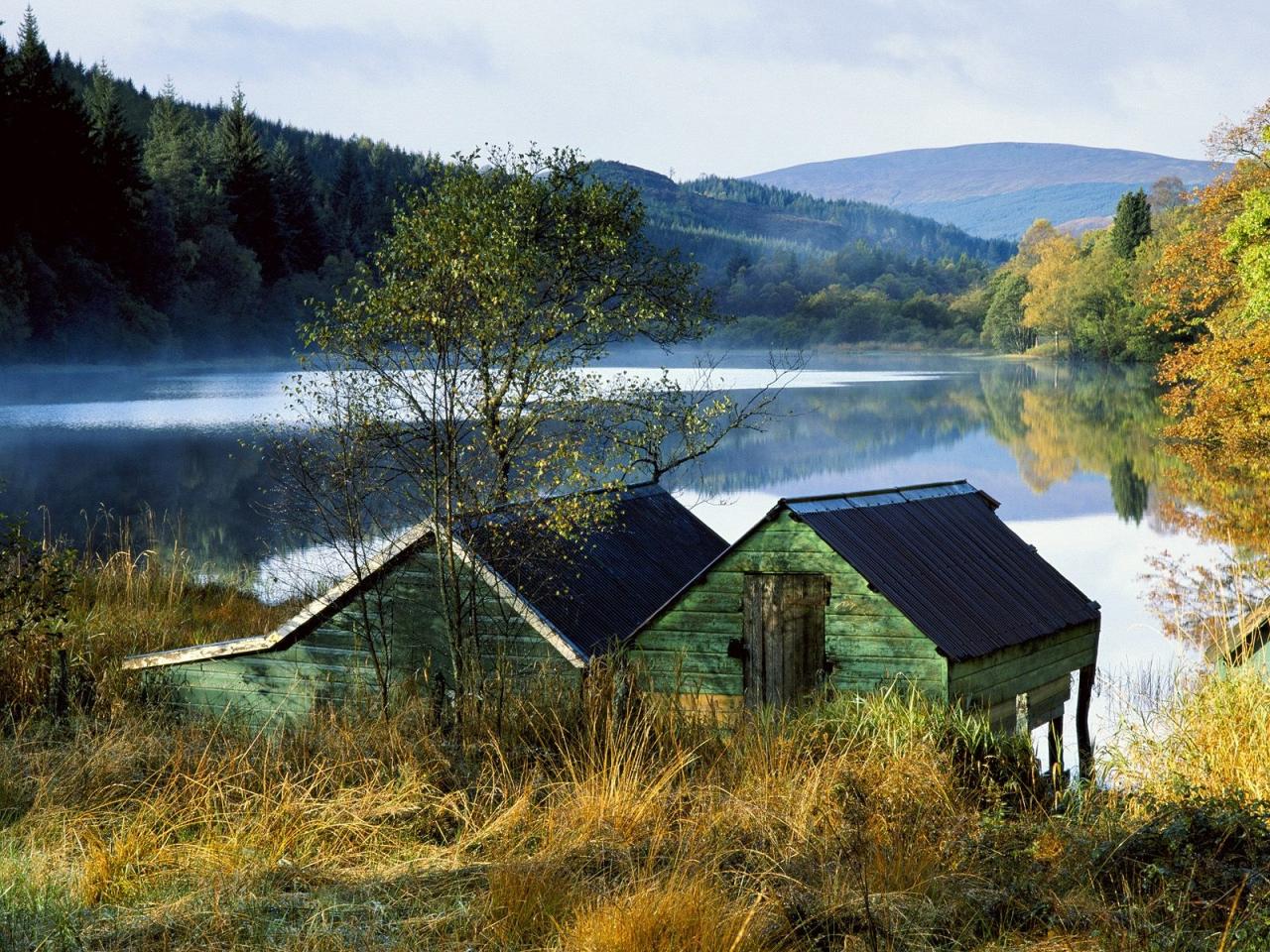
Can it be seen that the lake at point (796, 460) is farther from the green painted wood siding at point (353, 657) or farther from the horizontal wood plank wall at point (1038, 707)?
the green painted wood siding at point (353, 657)

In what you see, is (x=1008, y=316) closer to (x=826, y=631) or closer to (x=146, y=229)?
(x=146, y=229)

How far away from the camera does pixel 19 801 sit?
26.2 ft

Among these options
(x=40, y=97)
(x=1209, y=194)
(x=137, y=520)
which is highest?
(x=40, y=97)

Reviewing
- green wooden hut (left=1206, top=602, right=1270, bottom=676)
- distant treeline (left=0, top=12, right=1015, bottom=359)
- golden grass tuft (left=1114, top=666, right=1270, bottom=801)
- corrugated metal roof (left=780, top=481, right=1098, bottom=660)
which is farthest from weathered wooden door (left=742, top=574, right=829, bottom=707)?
distant treeline (left=0, top=12, right=1015, bottom=359)

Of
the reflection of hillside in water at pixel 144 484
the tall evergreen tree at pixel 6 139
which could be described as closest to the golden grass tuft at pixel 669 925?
the reflection of hillside in water at pixel 144 484

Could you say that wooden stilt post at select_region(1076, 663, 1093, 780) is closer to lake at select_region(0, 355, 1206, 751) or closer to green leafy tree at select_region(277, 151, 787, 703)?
lake at select_region(0, 355, 1206, 751)

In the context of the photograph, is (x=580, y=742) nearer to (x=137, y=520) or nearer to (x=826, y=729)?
(x=826, y=729)

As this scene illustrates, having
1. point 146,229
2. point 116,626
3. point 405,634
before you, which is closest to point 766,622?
point 405,634

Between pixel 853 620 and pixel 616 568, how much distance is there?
376 cm

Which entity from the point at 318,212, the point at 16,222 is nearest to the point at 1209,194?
the point at 16,222

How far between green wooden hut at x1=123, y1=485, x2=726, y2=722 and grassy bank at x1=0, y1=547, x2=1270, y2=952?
9.52 feet

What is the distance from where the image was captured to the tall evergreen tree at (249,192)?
283ft

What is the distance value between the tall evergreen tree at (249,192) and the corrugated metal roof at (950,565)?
77.3 metres

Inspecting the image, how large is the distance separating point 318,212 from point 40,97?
102ft
